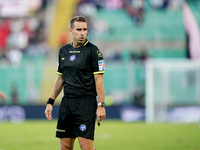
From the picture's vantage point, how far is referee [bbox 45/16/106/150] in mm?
4871

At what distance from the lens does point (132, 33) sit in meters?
20.8

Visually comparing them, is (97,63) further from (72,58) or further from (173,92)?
(173,92)

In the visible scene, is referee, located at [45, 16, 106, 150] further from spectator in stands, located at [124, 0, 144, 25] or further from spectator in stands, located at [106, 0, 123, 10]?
spectator in stands, located at [106, 0, 123, 10]

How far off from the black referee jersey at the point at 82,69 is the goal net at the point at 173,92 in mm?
11853

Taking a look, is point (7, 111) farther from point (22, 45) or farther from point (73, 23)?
point (73, 23)

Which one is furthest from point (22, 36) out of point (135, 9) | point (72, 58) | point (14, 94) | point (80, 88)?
point (80, 88)

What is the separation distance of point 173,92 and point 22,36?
8.46 metres

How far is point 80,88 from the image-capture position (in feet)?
16.3

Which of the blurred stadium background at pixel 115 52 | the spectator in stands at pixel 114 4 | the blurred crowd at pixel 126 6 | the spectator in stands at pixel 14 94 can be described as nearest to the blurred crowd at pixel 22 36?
the blurred stadium background at pixel 115 52

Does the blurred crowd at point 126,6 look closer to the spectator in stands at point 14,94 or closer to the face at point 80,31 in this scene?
the spectator in stands at point 14,94

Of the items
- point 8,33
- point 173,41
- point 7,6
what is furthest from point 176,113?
point 7,6

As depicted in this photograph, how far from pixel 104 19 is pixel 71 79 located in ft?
55.1

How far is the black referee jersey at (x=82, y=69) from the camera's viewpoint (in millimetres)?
4918

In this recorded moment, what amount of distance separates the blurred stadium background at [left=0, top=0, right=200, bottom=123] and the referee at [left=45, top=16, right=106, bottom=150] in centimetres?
1182
